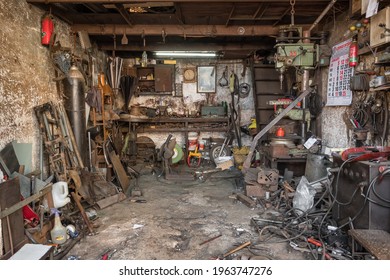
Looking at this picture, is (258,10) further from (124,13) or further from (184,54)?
(184,54)

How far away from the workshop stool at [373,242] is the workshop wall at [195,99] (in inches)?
213

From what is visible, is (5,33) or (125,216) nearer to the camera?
(5,33)

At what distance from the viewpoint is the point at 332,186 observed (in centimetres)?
326

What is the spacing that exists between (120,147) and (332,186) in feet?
16.1

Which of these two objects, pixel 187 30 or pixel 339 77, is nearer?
pixel 339 77

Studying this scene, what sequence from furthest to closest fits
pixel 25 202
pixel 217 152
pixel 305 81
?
pixel 217 152 < pixel 305 81 < pixel 25 202

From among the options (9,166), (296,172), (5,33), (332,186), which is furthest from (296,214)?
(5,33)

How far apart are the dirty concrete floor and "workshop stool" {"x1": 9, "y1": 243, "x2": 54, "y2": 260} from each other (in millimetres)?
471

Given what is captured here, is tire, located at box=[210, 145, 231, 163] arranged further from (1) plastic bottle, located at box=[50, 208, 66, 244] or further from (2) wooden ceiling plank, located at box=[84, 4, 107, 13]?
(1) plastic bottle, located at box=[50, 208, 66, 244]

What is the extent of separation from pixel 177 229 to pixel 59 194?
1.46 meters

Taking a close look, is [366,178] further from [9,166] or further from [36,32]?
[36,32]

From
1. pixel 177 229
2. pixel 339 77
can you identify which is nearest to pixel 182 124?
pixel 339 77

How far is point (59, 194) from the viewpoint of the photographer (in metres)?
3.41

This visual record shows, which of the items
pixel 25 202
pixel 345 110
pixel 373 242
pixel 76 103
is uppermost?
pixel 76 103
